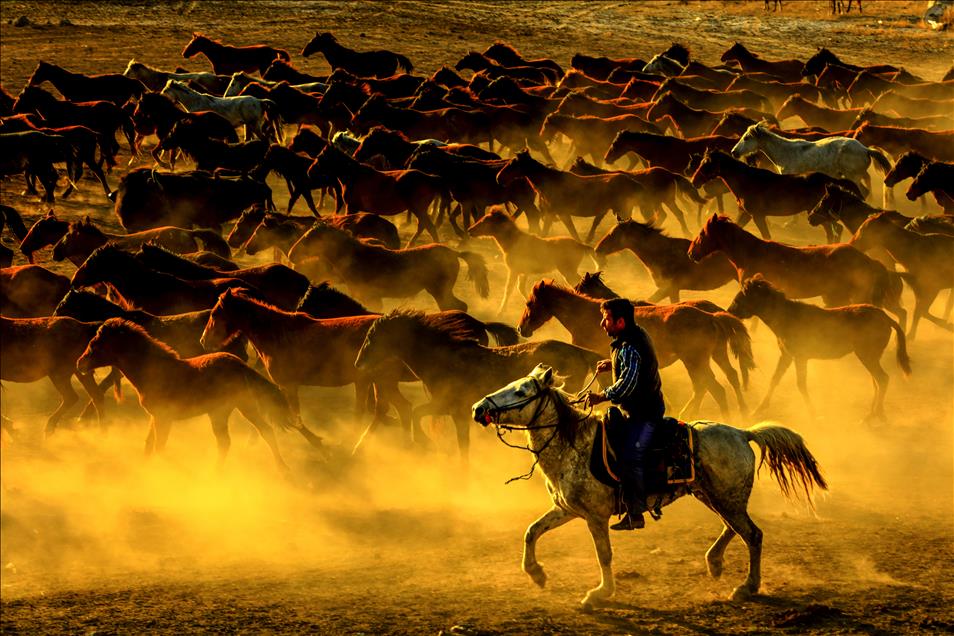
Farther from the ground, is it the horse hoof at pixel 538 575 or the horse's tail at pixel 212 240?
the horse's tail at pixel 212 240

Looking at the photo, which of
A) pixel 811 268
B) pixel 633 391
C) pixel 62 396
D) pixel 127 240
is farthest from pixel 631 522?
pixel 127 240

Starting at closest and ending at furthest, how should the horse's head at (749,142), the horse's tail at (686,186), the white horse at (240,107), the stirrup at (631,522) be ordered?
the stirrup at (631,522) → the horse's tail at (686,186) → the horse's head at (749,142) → the white horse at (240,107)

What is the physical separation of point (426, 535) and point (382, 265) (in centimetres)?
556

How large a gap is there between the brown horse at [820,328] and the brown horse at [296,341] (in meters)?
3.95

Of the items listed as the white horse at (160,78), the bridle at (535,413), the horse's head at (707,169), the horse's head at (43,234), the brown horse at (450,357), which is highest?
the white horse at (160,78)

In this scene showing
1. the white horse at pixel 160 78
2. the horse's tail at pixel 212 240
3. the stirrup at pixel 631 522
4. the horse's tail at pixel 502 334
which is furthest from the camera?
the white horse at pixel 160 78

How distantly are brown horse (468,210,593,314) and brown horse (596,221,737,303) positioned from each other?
740 millimetres

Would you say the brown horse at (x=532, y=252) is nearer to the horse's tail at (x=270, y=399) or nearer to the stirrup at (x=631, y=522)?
the horse's tail at (x=270, y=399)

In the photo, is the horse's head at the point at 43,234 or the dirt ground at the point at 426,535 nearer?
the dirt ground at the point at 426,535

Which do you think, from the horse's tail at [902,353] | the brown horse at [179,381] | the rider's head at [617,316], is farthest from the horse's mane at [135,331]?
the horse's tail at [902,353]

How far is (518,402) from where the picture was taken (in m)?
7.59

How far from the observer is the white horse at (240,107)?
24906 millimetres

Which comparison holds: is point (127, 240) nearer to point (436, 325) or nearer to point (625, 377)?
point (436, 325)

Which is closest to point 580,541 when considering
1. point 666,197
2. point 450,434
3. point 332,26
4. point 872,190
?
point 450,434
